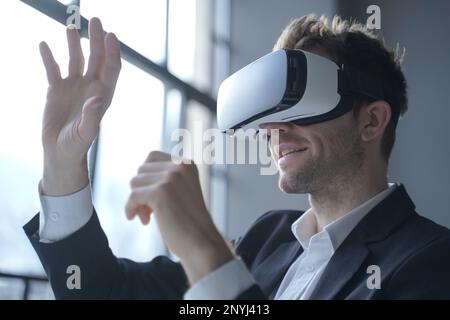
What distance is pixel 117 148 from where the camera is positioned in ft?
3.05

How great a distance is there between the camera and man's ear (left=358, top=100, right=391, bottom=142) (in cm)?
64

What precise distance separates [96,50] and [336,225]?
34cm

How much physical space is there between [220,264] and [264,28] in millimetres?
1272

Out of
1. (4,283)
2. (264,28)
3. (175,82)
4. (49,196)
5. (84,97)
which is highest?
(264,28)

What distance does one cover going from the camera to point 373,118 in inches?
26.1

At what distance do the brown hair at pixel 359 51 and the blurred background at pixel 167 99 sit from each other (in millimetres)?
302

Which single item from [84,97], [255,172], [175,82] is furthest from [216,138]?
[84,97]

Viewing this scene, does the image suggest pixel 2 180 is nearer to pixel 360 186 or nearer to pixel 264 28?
pixel 360 186

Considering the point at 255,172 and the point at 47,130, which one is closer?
the point at 47,130

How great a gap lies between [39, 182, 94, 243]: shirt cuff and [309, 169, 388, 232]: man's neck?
0.91ft

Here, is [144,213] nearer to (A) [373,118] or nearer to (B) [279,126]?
(B) [279,126]

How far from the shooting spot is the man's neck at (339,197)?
2.11 feet

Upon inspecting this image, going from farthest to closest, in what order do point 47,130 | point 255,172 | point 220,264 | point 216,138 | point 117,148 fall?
1. point 255,172
2. point 216,138
3. point 117,148
4. point 47,130
5. point 220,264

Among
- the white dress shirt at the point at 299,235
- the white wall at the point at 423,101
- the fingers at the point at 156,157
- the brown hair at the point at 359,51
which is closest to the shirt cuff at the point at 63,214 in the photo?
the white dress shirt at the point at 299,235
